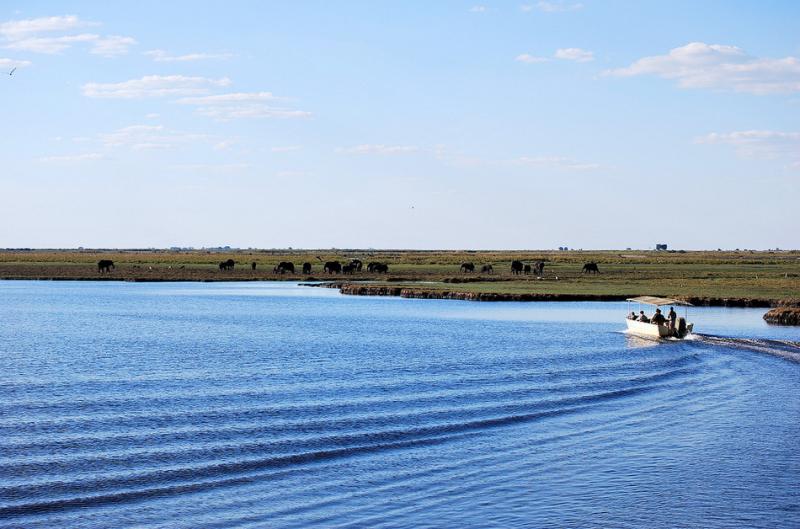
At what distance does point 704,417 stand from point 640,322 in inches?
856

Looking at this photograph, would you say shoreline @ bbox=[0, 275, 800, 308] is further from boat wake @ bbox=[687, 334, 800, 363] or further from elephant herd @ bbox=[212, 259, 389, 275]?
boat wake @ bbox=[687, 334, 800, 363]

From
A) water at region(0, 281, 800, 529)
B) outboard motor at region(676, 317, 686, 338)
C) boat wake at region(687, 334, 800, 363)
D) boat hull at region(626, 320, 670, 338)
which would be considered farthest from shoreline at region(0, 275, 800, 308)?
water at region(0, 281, 800, 529)

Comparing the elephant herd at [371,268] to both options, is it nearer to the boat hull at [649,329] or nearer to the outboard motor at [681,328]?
the boat hull at [649,329]

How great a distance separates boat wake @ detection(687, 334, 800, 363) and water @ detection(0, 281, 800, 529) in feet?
0.72

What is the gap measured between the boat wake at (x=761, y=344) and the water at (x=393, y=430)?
0.72ft

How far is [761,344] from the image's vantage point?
1631 inches

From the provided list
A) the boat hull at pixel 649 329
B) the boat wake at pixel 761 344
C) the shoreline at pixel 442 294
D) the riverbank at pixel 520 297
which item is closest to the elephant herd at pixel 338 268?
the shoreline at pixel 442 294

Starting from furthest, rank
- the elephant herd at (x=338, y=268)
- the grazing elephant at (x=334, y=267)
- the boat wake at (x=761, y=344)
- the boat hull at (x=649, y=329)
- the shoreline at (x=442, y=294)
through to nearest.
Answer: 1. the grazing elephant at (x=334, y=267)
2. the elephant herd at (x=338, y=268)
3. the shoreline at (x=442, y=294)
4. the boat hull at (x=649, y=329)
5. the boat wake at (x=761, y=344)

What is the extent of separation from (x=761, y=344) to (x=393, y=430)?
78.3ft

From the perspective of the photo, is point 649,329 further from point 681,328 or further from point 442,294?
point 442,294

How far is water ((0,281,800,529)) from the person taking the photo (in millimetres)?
16969

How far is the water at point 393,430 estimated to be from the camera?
55.7 ft

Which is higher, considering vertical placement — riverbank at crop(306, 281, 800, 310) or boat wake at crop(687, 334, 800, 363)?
riverbank at crop(306, 281, 800, 310)

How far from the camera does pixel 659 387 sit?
31.3 m
